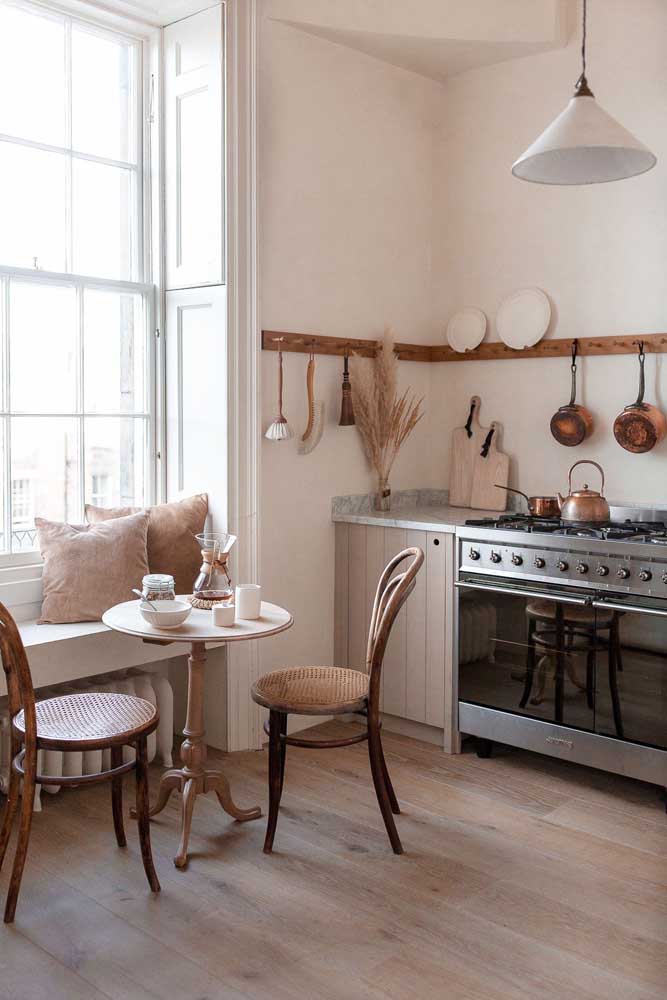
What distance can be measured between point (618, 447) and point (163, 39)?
7.94 feet

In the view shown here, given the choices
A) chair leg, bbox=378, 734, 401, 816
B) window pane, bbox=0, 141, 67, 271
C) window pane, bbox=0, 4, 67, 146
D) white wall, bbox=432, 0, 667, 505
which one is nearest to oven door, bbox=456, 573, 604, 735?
chair leg, bbox=378, 734, 401, 816

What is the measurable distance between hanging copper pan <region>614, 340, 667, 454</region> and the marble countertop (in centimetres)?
67

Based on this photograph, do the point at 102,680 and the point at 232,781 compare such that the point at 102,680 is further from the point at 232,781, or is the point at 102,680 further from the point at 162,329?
the point at 162,329

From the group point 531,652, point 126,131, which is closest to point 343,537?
point 531,652

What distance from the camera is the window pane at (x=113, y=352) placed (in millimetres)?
3637

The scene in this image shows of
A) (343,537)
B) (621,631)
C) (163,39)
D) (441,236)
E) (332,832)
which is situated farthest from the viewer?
(441,236)

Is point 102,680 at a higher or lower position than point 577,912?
higher

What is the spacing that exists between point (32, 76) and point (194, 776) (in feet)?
Answer: 8.14

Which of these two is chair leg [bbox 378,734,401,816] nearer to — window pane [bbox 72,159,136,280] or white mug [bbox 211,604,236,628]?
white mug [bbox 211,604,236,628]

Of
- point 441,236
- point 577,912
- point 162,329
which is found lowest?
point 577,912

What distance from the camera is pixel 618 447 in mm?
3895

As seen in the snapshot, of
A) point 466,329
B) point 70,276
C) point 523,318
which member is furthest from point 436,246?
point 70,276

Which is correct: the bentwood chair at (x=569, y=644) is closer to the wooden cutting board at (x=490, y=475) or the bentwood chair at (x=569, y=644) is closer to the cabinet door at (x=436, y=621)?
the cabinet door at (x=436, y=621)

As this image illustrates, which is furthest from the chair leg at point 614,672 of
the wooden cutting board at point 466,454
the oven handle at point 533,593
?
the wooden cutting board at point 466,454
